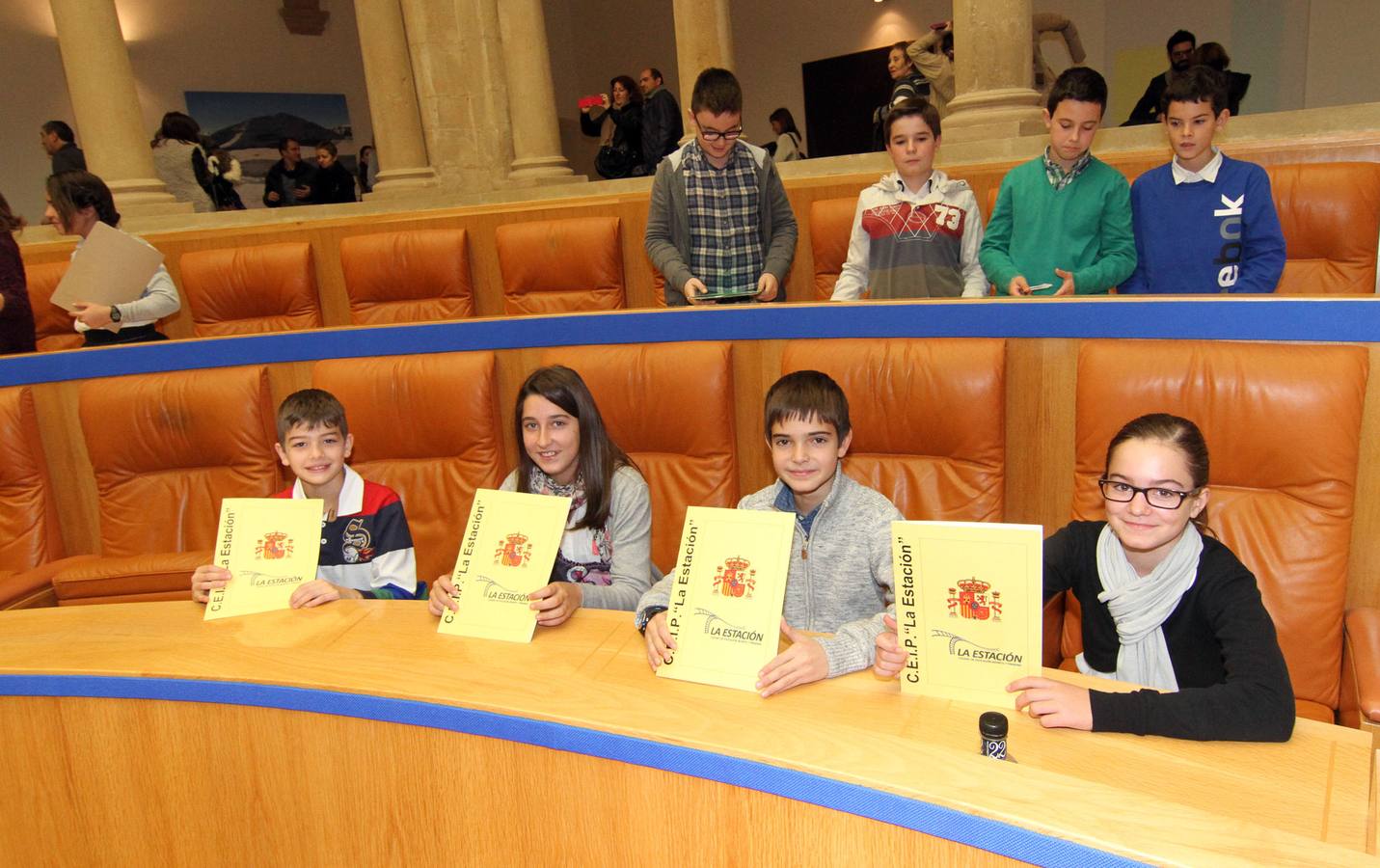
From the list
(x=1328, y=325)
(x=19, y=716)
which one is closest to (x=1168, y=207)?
(x=1328, y=325)

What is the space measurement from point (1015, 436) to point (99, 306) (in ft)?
10.5

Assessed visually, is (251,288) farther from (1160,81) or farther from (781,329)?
(1160,81)

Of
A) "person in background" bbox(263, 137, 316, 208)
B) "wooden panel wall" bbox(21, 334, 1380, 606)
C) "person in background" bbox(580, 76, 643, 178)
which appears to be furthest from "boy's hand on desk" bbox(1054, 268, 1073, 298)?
"person in background" bbox(263, 137, 316, 208)

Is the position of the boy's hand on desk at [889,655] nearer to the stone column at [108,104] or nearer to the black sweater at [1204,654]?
the black sweater at [1204,654]

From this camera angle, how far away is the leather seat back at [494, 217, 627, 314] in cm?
438

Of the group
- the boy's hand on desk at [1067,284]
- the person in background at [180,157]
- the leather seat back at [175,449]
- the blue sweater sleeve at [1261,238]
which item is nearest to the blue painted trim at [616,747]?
the leather seat back at [175,449]

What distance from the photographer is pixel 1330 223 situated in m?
3.14

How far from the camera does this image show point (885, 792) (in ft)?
3.28

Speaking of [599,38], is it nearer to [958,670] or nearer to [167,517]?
[167,517]

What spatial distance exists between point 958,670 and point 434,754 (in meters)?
0.76

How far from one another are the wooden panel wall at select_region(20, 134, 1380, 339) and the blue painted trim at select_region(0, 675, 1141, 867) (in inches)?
128

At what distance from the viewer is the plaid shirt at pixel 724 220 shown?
10.2ft

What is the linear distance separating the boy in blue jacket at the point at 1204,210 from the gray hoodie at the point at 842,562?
4.69 ft

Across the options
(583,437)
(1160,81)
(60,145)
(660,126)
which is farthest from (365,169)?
(583,437)
